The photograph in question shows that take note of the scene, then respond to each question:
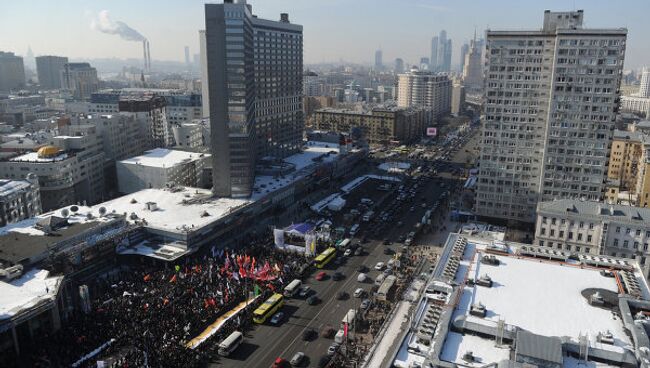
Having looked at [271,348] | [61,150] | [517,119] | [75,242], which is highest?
[517,119]

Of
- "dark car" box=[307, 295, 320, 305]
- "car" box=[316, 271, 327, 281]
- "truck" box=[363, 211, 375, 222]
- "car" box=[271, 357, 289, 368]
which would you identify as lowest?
"car" box=[271, 357, 289, 368]

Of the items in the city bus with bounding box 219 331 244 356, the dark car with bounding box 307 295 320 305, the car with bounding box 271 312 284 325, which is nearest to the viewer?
the city bus with bounding box 219 331 244 356

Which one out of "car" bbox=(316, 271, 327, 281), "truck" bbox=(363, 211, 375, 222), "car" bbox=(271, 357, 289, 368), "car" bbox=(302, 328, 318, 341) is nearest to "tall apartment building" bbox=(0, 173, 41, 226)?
"car" bbox=(316, 271, 327, 281)

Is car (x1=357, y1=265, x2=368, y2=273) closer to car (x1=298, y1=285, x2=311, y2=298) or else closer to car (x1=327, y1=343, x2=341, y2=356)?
car (x1=298, y1=285, x2=311, y2=298)

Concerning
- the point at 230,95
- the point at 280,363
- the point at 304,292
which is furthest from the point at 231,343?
the point at 230,95

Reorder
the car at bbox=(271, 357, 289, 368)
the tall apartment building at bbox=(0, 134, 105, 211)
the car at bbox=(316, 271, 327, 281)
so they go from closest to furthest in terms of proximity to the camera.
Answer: the car at bbox=(271, 357, 289, 368), the car at bbox=(316, 271, 327, 281), the tall apartment building at bbox=(0, 134, 105, 211)

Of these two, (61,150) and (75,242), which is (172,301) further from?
(61,150)

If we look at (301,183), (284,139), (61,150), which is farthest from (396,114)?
(61,150)
